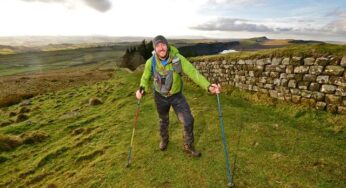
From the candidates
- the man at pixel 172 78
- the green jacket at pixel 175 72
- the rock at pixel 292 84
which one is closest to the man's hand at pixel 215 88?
the man at pixel 172 78

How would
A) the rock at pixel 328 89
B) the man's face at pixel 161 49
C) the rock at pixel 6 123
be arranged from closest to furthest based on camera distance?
the man's face at pixel 161 49 → the rock at pixel 328 89 → the rock at pixel 6 123

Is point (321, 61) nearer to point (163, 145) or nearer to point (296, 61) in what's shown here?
point (296, 61)

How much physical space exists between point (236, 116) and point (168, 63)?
4.75 m

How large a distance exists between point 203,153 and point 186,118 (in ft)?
3.97

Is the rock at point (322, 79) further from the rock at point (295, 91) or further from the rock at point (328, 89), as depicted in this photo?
the rock at point (295, 91)

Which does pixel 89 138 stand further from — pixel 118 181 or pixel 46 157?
pixel 118 181

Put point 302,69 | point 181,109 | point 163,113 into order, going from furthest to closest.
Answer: point 302,69
point 163,113
point 181,109

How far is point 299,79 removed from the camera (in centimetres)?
949

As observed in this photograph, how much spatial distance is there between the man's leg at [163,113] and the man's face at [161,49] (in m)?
1.17

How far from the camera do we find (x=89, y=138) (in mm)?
10008

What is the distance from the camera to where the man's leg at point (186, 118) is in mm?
6129

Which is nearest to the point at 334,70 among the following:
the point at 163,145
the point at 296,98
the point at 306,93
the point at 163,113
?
the point at 306,93

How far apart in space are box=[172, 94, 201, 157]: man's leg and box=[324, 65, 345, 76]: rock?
549 centimetres

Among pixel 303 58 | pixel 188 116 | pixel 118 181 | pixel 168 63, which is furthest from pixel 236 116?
pixel 118 181
